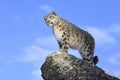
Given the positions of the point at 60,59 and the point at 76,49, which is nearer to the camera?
the point at 60,59

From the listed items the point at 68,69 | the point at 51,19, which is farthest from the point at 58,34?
the point at 68,69

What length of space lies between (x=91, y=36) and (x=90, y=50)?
3.79ft

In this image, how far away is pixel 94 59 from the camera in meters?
24.7

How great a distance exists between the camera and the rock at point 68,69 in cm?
1909

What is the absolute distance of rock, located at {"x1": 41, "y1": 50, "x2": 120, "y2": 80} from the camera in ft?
62.6

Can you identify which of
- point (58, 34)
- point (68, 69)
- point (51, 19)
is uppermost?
point (51, 19)

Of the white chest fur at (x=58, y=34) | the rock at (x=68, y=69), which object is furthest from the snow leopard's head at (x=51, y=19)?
the rock at (x=68, y=69)

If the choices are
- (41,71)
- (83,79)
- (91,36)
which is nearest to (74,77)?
(83,79)

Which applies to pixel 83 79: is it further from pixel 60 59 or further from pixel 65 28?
pixel 65 28

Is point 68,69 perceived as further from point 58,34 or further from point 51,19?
point 51,19

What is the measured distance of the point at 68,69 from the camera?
19406 mm

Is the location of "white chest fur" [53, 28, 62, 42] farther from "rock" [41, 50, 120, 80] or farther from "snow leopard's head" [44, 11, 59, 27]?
"rock" [41, 50, 120, 80]

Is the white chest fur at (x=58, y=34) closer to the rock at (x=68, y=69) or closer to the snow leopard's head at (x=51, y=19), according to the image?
the snow leopard's head at (x=51, y=19)

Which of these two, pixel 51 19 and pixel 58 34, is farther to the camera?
pixel 51 19
